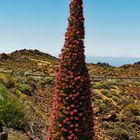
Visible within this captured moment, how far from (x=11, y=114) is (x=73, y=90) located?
5375mm

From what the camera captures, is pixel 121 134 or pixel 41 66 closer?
pixel 121 134

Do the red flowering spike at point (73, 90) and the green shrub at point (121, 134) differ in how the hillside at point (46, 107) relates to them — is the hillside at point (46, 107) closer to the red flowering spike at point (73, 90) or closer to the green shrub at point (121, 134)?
the green shrub at point (121, 134)

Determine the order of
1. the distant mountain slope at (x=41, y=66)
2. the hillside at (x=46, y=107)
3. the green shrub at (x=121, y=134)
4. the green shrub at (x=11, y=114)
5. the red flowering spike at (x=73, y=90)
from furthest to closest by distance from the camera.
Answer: the distant mountain slope at (x=41, y=66), the green shrub at (x=121, y=134), the hillside at (x=46, y=107), the green shrub at (x=11, y=114), the red flowering spike at (x=73, y=90)

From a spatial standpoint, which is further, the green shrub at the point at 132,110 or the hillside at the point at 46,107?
the green shrub at the point at 132,110

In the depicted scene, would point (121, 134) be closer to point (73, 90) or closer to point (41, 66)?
point (73, 90)

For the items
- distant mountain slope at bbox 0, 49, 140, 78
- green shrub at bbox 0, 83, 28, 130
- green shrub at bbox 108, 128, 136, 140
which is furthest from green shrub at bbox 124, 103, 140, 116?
distant mountain slope at bbox 0, 49, 140, 78

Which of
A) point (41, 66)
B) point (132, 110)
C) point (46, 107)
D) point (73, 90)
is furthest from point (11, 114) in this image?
point (41, 66)

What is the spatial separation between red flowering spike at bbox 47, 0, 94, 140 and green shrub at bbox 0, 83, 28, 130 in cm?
440

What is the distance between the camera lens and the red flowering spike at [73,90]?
1229 cm

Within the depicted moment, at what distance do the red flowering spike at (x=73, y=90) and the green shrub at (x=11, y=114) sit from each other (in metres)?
4.40

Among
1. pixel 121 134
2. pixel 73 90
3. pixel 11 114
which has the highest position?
pixel 73 90

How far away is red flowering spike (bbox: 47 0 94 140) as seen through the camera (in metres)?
12.3

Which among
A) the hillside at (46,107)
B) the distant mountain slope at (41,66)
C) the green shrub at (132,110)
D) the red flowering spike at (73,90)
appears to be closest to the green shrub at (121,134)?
the hillside at (46,107)

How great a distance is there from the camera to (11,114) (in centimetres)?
Result: 1695
